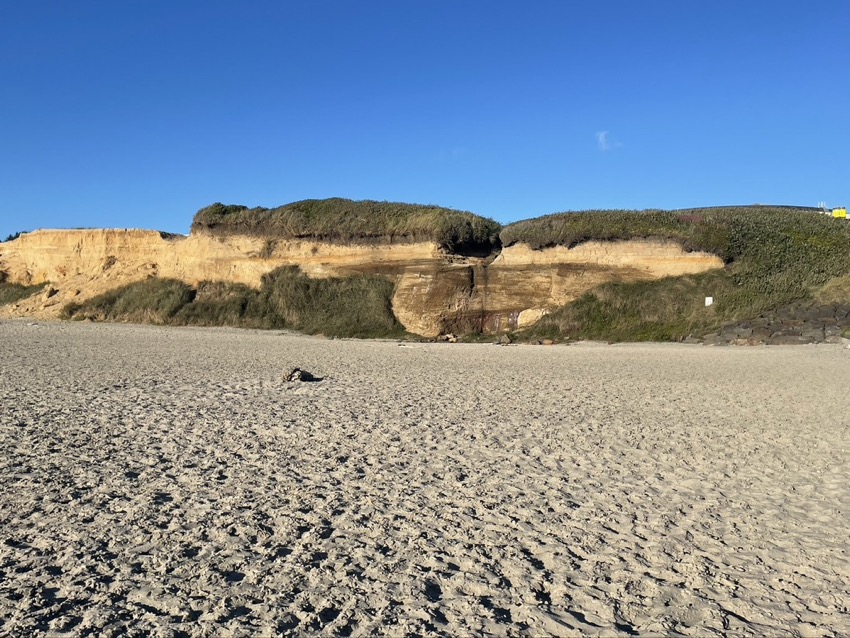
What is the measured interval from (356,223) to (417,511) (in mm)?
23290

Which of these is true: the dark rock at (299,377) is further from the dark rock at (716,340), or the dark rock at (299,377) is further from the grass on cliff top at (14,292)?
the grass on cliff top at (14,292)

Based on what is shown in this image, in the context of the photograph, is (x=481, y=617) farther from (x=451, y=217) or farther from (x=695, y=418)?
(x=451, y=217)

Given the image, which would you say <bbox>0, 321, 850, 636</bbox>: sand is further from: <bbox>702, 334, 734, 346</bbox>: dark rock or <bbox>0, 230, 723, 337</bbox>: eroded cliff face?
<bbox>0, 230, 723, 337</bbox>: eroded cliff face

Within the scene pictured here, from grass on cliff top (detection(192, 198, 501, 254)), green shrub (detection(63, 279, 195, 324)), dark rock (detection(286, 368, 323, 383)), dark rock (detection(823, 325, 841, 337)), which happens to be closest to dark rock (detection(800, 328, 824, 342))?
dark rock (detection(823, 325, 841, 337))

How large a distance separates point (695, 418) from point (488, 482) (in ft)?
13.3

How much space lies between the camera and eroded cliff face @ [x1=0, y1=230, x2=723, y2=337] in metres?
23.4

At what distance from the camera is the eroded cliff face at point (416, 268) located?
23.4 meters

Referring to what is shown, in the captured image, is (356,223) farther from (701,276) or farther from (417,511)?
(417,511)

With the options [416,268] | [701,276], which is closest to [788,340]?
[701,276]

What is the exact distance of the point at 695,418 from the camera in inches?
321

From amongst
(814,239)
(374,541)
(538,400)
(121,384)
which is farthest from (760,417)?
(814,239)

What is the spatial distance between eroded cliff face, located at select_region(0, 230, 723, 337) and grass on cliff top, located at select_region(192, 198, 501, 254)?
429 mm

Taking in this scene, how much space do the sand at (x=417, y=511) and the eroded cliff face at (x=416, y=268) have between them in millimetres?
13846

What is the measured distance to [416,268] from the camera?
83.5 feet
